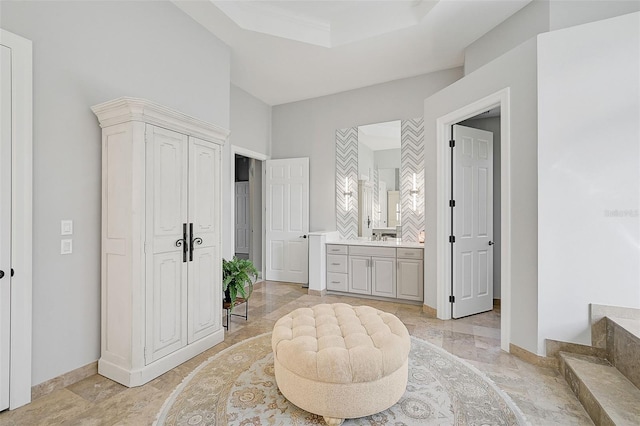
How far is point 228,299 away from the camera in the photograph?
3410 mm

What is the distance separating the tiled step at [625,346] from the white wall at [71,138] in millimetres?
3830

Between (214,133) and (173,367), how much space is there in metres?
2.07

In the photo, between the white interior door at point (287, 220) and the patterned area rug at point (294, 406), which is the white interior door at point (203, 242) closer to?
the patterned area rug at point (294, 406)

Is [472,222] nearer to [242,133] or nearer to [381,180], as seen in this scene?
[381,180]

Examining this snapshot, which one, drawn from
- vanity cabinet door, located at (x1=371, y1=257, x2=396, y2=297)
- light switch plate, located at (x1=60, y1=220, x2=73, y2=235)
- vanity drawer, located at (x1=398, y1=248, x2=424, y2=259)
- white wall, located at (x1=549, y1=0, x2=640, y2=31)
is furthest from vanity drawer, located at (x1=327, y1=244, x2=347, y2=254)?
white wall, located at (x1=549, y1=0, x2=640, y2=31)

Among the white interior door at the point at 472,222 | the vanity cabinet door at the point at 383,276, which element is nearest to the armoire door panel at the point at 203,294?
the vanity cabinet door at the point at 383,276

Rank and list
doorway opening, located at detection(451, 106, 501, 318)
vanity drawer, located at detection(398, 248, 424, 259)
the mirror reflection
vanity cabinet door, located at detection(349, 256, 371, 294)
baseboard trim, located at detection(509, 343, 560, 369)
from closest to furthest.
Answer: baseboard trim, located at detection(509, 343, 560, 369)
doorway opening, located at detection(451, 106, 501, 318)
vanity drawer, located at detection(398, 248, 424, 259)
vanity cabinet door, located at detection(349, 256, 371, 294)
the mirror reflection

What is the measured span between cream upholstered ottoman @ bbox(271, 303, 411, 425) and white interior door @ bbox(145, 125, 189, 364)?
1036mm

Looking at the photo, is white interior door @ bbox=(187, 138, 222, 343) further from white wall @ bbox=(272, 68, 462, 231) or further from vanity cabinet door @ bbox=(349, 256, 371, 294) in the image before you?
white wall @ bbox=(272, 68, 462, 231)

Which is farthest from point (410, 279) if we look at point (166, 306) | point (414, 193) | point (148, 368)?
point (148, 368)

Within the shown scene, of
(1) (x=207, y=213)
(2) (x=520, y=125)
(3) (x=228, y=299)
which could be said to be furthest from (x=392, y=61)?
(3) (x=228, y=299)

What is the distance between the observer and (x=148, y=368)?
7.34 feet

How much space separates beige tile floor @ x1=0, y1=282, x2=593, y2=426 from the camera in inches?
72.2

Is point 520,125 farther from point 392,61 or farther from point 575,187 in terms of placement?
point 392,61
